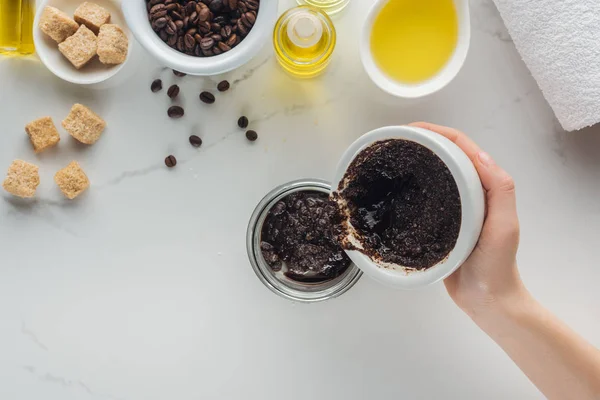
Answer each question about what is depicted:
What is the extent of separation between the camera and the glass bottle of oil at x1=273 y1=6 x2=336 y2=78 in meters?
1.33

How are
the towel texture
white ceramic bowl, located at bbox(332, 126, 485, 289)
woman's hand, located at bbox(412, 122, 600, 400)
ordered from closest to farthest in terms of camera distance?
white ceramic bowl, located at bbox(332, 126, 485, 289) < woman's hand, located at bbox(412, 122, 600, 400) < the towel texture

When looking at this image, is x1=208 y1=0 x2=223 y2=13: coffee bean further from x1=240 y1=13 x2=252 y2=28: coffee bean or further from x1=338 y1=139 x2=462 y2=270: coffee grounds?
x1=338 y1=139 x2=462 y2=270: coffee grounds

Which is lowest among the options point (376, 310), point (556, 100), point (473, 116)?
point (376, 310)

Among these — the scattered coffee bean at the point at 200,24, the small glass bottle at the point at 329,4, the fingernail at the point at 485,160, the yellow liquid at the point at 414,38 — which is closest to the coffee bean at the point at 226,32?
the scattered coffee bean at the point at 200,24

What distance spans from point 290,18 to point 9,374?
1.08m

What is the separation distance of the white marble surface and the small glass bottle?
0.04 metres

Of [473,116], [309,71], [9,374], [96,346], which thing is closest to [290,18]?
[309,71]

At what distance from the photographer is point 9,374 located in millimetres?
1480

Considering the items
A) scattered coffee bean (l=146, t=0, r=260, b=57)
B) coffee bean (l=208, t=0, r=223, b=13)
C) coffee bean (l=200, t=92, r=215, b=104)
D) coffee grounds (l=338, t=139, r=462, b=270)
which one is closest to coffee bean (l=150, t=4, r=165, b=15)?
scattered coffee bean (l=146, t=0, r=260, b=57)

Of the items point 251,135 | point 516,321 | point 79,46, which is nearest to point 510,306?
point 516,321

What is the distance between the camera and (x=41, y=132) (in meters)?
1.42

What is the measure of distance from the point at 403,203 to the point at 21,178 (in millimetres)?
877

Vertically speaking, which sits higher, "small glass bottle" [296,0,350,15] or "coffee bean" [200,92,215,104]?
"small glass bottle" [296,0,350,15]

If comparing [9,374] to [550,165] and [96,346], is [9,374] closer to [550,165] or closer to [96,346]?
[96,346]
